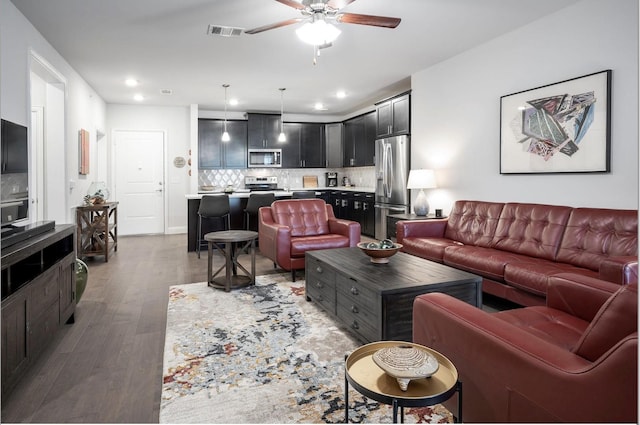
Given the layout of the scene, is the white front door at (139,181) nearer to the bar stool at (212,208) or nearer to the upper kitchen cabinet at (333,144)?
the bar stool at (212,208)

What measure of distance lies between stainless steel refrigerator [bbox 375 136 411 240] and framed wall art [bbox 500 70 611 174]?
1.89 m

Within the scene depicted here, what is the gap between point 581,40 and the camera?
11.9 feet

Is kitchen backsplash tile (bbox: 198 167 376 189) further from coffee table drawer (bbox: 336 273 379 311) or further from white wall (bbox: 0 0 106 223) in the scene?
coffee table drawer (bbox: 336 273 379 311)

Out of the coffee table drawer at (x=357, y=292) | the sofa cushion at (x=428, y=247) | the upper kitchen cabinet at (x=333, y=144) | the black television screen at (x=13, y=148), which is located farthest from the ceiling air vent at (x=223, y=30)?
the upper kitchen cabinet at (x=333, y=144)

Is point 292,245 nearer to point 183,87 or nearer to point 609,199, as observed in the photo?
point 609,199

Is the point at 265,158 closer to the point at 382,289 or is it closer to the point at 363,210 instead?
the point at 363,210

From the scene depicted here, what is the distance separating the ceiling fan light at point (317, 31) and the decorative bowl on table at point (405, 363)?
2.44 meters

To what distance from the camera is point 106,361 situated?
2.61m

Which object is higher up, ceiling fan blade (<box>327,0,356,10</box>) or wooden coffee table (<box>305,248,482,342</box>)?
ceiling fan blade (<box>327,0,356,10</box>)

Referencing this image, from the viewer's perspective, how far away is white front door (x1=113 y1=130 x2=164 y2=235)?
825 centimetres

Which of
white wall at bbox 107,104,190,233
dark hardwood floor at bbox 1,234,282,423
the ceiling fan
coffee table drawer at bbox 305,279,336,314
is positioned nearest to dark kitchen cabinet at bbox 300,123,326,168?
white wall at bbox 107,104,190,233

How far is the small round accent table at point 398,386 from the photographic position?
129cm

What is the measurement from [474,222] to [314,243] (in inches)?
70.5

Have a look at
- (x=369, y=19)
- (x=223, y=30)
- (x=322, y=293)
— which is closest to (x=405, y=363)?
(x=322, y=293)
